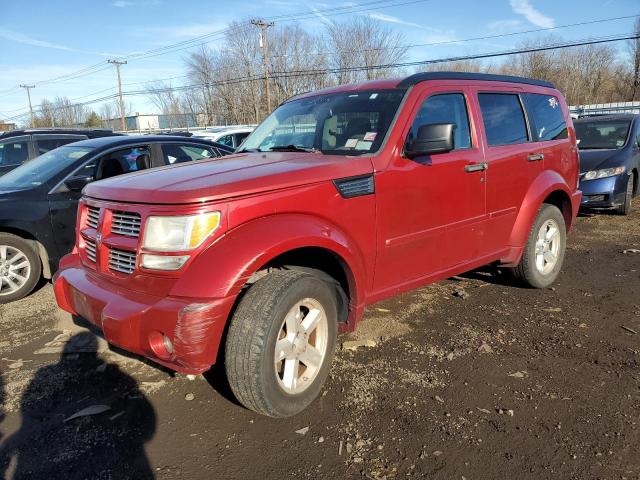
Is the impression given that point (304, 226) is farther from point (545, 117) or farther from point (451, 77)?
point (545, 117)

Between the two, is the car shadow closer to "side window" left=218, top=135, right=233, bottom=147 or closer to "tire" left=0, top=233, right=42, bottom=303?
"tire" left=0, top=233, right=42, bottom=303

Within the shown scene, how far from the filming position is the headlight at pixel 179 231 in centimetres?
254

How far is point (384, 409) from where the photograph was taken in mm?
2939

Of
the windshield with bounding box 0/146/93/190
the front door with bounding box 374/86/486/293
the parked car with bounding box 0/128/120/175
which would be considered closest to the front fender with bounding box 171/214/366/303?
the front door with bounding box 374/86/486/293

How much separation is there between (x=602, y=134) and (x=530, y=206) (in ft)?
20.9

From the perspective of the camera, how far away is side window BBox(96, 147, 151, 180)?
5.64 metres

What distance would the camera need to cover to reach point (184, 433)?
2.79 m

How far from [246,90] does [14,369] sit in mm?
54349

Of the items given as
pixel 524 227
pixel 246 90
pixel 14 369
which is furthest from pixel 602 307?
pixel 246 90

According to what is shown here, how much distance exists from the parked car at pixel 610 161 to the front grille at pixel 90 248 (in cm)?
804

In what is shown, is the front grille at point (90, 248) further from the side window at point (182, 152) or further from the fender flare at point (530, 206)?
the fender flare at point (530, 206)

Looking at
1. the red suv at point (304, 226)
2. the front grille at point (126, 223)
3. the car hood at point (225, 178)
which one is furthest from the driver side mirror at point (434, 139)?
the front grille at point (126, 223)

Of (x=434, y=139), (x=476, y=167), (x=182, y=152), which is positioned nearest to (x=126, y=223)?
(x=434, y=139)

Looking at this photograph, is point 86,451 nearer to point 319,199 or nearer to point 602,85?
point 319,199
